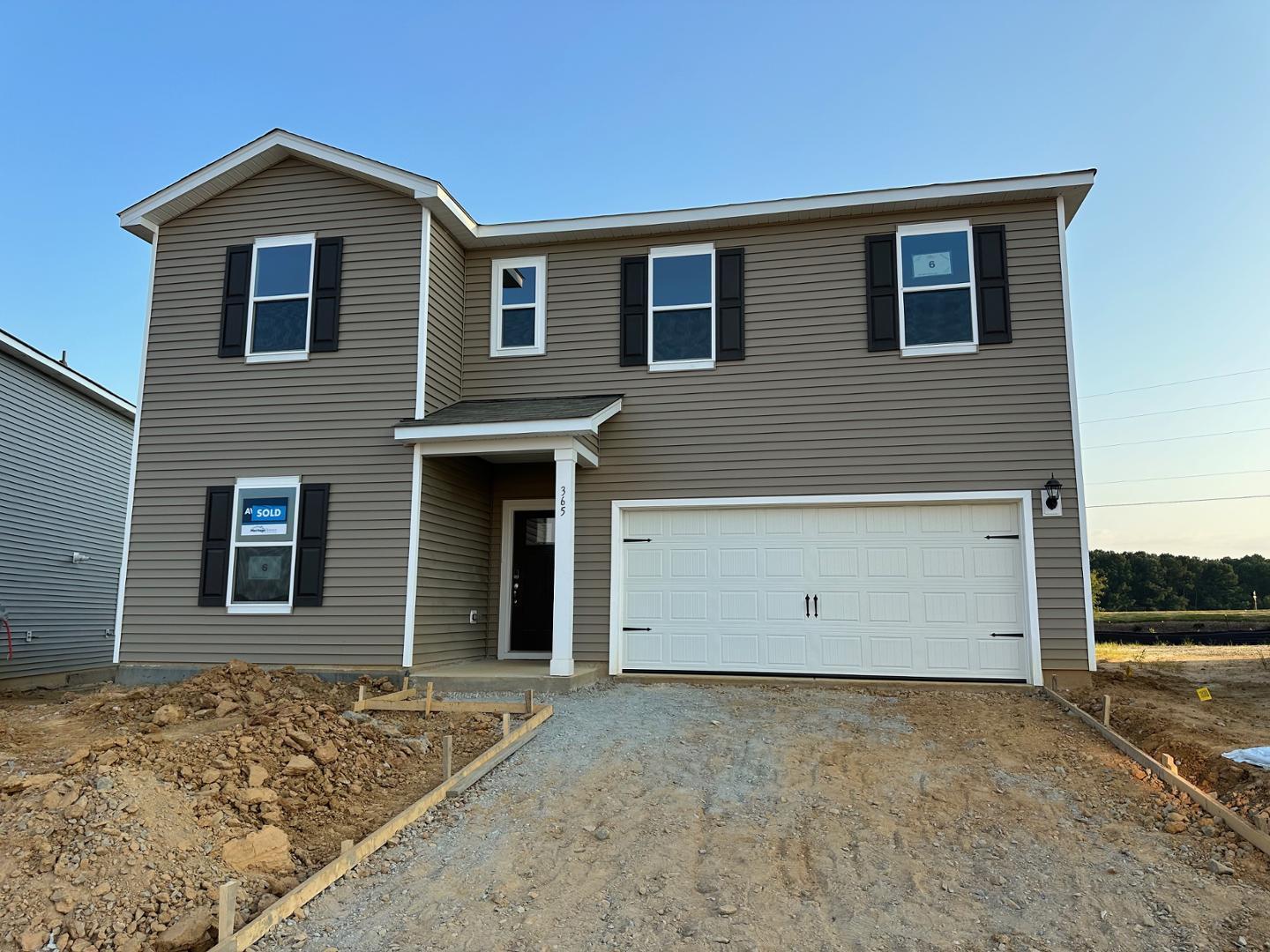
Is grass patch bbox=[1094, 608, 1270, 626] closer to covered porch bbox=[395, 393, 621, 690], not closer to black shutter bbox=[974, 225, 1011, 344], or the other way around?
black shutter bbox=[974, 225, 1011, 344]

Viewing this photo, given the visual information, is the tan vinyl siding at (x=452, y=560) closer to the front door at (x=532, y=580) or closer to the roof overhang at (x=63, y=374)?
the front door at (x=532, y=580)

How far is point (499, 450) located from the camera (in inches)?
368

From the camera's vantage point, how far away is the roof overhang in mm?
12789

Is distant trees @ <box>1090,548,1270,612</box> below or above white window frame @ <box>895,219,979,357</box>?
below

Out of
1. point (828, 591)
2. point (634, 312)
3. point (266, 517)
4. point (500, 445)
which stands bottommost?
point (828, 591)

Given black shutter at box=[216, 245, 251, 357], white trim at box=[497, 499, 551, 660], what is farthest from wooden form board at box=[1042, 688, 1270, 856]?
black shutter at box=[216, 245, 251, 357]

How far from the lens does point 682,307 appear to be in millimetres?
10359

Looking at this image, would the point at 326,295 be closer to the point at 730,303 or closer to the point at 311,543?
the point at 311,543

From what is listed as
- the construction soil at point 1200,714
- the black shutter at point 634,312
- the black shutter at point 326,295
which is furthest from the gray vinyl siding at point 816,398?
the black shutter at point 326,295

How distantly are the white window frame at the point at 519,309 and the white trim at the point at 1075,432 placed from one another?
609cm

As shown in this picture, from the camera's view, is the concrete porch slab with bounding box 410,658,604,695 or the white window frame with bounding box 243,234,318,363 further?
the white window frame with bounding box 243,234,318,363

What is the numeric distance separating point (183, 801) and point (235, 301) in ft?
23.8

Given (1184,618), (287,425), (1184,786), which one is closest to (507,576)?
(287,425)

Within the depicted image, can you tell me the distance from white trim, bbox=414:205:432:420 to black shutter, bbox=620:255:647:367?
2.35 m
